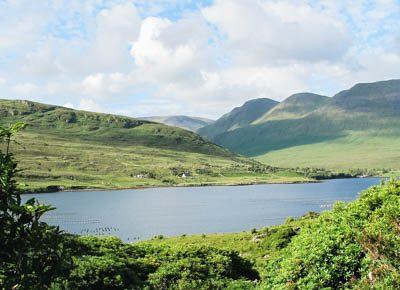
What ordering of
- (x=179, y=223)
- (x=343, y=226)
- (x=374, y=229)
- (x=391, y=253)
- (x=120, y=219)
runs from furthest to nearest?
(x=120, y=219)
(x=179, y=223)
(x=343, y=226)
(x=374, y=229)
(x=391, y=253)

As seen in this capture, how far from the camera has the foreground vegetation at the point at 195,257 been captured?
10.3m

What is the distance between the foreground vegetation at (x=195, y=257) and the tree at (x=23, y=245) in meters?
0.02

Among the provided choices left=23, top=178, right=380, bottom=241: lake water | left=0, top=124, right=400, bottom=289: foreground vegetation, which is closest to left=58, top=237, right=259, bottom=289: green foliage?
left=0, top=124, right=400, bottom=289: foreground vegetation

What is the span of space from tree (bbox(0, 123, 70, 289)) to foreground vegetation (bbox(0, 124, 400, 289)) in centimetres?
2

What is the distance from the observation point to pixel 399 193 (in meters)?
26.5

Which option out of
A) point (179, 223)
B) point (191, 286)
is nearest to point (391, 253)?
point (191, 286)

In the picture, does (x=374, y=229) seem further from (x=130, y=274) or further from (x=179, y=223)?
(x=179, y=223)

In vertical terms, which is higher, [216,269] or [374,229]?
[374,229]

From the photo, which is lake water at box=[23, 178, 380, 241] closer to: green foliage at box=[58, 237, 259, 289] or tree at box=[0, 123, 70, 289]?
green foliage at box=[58, 237, 259, 289]

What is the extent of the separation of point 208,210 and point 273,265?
151 meters

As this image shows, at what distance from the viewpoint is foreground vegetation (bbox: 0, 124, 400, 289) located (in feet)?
33.7

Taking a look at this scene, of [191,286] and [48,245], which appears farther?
[191,286]

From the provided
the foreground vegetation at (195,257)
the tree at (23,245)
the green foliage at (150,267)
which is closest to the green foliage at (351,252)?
the foreground vegetation at (195,257)

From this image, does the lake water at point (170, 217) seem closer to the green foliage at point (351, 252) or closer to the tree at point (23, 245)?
the green foliage at point (351, 252)
